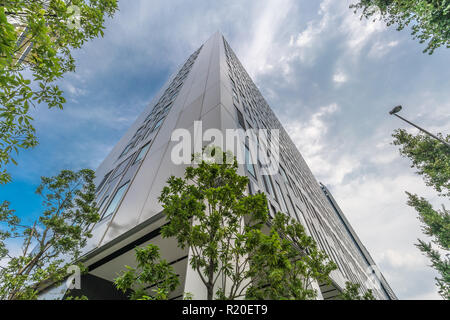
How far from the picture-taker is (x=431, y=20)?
26.0 feet

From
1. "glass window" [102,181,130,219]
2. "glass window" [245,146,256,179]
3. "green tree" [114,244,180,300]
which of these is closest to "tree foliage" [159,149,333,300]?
"green tree" [114,244,180,300]

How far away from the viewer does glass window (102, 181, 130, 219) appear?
906 centimetres

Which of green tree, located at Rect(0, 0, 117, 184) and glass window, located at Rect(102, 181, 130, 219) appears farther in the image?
glass window, located at Rect(102, 181, 130, 219)

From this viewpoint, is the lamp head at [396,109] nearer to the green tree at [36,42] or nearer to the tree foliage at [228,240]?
the tree foliage at [228,240]

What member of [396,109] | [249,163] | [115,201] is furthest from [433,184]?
[115,201]

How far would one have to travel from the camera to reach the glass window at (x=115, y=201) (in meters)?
9.06

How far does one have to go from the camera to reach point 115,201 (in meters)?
9.52

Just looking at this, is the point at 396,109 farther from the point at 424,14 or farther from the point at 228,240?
the point at 228,240

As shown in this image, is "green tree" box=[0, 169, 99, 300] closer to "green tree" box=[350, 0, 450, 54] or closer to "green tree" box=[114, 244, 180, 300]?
"green tree" box=[114, 244, 180, 300]

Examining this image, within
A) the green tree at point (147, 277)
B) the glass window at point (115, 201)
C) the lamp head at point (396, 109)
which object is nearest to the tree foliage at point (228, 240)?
the green tree at point (147, 277)
